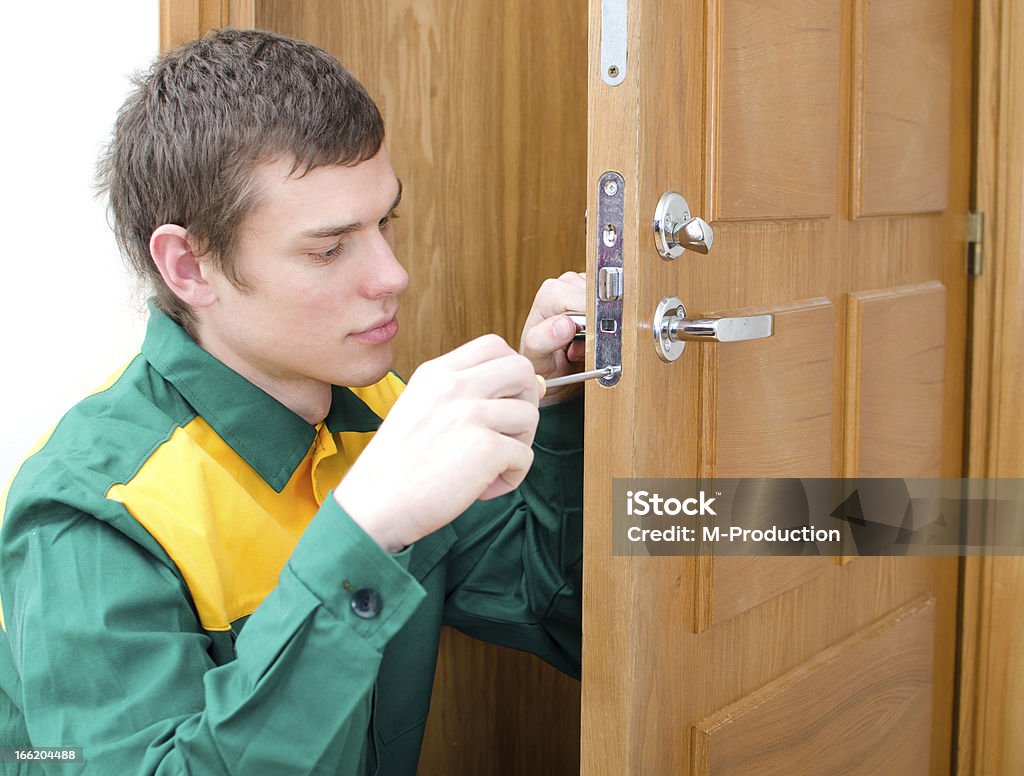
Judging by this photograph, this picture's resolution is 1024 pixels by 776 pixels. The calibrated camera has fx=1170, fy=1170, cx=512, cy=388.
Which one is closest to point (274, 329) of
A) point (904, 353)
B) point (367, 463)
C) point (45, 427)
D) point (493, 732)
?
point (367, 463)

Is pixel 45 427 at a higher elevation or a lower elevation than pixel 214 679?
higher

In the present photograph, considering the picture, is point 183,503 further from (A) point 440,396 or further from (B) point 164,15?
(B) point 164,15

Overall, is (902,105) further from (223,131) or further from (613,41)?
(223,131)

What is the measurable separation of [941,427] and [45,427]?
116cm

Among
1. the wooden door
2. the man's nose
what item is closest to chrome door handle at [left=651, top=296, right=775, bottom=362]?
the wooden door

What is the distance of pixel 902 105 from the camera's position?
1.46 m

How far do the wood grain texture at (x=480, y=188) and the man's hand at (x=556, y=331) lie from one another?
0.48 meters

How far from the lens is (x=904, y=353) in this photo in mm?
1475

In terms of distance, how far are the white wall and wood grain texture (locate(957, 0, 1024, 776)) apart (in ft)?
3.76

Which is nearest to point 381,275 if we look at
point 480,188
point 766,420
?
point 766,420

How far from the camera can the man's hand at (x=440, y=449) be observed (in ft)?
2.81

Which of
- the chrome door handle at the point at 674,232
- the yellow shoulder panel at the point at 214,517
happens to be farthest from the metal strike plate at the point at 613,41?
the yellow shoulder panel at the point at 214,517

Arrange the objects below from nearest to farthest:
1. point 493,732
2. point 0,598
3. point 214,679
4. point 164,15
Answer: point 214,679 < point 0,598 < point 164,15 < point 493,732

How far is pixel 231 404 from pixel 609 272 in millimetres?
379
